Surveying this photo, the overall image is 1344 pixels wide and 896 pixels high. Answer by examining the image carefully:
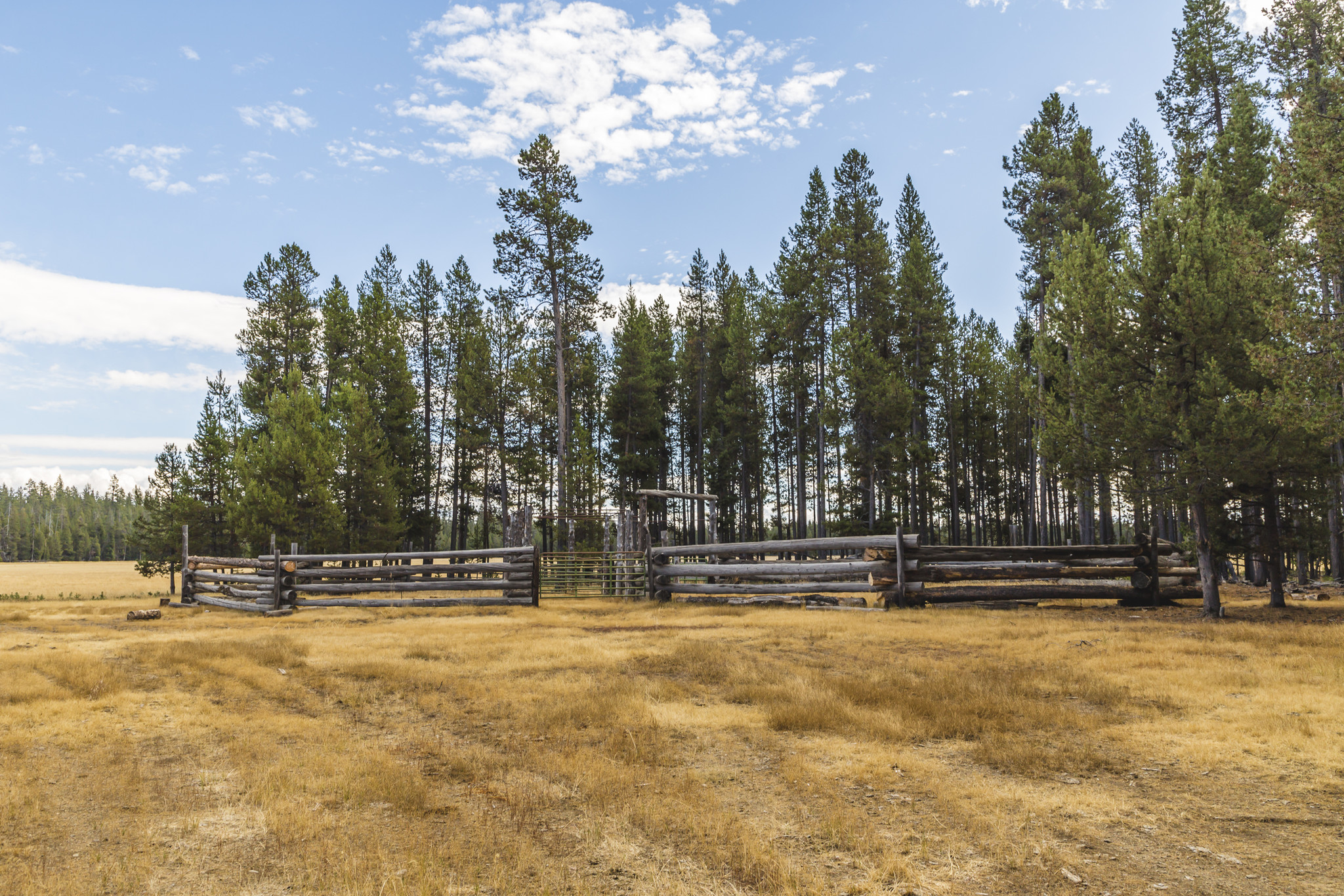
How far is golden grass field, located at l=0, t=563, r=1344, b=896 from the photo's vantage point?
3.41 m

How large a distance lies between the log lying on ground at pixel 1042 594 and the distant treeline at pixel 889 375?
1173mm

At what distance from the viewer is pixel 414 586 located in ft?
58.7

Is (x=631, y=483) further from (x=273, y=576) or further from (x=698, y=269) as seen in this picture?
(x=273, y=576)

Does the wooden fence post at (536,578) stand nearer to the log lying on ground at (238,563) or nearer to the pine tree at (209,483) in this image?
the log lying on ground at (238,563)

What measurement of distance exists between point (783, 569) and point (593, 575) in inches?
367

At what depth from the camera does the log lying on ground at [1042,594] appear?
14.1m

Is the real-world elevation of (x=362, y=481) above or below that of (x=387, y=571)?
above

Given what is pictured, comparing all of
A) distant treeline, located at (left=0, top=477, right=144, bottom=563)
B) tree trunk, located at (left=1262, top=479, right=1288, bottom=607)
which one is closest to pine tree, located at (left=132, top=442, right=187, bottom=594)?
tree trunk, located at (left=1262, top=479, right=1288, bottom=607)

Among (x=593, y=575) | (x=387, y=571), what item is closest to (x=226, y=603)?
(x=387, y=571)

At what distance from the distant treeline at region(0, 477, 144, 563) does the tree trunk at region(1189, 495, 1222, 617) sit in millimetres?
111729

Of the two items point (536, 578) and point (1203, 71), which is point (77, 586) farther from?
point (1203, 71)

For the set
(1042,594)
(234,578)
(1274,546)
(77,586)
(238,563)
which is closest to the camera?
(1274,546)

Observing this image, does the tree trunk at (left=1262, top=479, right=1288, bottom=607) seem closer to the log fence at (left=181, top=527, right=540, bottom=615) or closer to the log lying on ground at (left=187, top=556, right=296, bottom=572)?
the log fence at (left=181, top=527, right=540, bottom=615)

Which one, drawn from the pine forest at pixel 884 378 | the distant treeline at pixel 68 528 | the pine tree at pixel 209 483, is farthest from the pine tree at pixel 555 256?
the distant treeline at pixel 68 528
